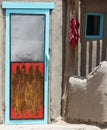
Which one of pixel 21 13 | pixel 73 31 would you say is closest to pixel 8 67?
pixel 21 13

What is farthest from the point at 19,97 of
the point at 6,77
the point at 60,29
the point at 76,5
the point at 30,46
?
the point at 76,5

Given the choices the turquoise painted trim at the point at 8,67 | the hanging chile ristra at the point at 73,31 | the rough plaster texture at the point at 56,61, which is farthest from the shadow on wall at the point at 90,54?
the turquoise painted trim at the point at 8,67

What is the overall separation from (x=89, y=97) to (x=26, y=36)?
62.6 inches

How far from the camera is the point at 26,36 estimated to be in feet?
26.5

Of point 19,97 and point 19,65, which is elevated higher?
point 19,65

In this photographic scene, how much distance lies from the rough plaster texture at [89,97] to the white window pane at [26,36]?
2.90ft

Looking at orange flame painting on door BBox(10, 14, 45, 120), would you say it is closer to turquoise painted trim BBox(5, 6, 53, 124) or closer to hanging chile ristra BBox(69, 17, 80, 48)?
turquoise painted trim BBox(5, 6, 53, 124)

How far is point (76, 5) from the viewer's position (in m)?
8.02

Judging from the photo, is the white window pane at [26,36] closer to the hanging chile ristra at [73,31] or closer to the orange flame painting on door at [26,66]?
the orange flame painting on door at [26,66]

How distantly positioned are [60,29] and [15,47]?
0.89m

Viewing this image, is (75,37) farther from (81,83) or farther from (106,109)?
(106,109)

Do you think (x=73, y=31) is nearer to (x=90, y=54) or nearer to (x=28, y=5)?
→ (x=90, y=54)

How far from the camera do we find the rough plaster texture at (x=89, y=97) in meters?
7.66

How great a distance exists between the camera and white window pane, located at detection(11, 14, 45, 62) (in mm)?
8016
